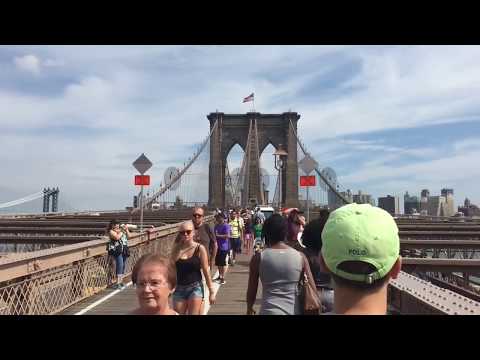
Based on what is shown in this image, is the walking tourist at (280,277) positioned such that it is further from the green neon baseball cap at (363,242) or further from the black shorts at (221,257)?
the black shorts at (221,257)

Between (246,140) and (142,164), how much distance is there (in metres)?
63.4

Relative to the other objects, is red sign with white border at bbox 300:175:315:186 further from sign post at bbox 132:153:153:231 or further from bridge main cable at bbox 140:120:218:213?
bridge main cable at bbox 140:120:218:213

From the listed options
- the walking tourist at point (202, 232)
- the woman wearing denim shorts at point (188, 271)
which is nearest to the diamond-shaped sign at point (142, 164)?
the walking tourist at point (202, 232)

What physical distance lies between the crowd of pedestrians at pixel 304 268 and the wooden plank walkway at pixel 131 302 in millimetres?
1156

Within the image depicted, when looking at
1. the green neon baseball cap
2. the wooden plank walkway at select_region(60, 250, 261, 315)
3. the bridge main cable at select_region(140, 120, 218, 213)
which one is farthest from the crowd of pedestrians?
the bridge main cable at select_region(140, 120, 218, 213)

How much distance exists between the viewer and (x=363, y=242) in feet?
4.97

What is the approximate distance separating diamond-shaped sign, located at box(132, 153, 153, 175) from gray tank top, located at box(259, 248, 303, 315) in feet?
25.1

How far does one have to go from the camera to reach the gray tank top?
334 centimetres

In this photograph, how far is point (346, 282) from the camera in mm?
1536

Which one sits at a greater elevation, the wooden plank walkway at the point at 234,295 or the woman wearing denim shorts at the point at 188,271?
the woman wearing denim shorts at the point at 188,271

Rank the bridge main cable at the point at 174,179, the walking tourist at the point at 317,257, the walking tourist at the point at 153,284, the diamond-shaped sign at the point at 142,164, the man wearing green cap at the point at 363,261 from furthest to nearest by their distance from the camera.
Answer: the bridge main cable at the point at 174,179 < the diamond-shaped sign at the point at 142,164 < the walking tourist at the point at 317,257 < the walking tourist at the point at 153,284 < the man wearing green cap at the point at 363,261

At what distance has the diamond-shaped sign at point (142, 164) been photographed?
421 inches
